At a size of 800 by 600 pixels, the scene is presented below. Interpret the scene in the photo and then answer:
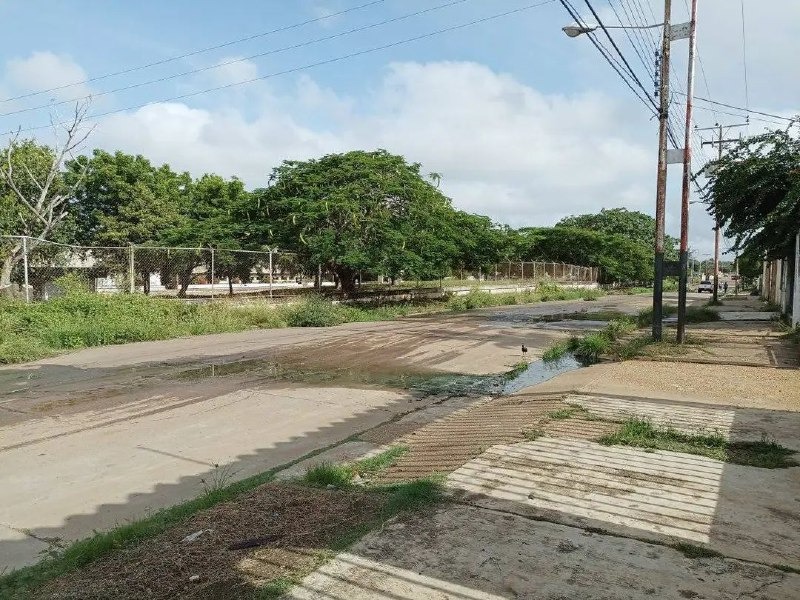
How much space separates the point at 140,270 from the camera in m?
18.5

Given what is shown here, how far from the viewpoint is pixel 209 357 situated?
12.3m

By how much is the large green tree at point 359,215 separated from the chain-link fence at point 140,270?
1.75 metres

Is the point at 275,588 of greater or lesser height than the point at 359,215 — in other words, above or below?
below

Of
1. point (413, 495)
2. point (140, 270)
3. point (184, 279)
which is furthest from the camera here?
point (184, 279)

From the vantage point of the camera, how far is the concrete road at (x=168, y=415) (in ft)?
15.3

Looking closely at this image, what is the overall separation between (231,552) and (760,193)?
17.7 m

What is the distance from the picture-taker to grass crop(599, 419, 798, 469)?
513 centimetres

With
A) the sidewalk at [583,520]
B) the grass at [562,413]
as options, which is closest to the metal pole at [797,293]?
the sidewalk at [583,520]

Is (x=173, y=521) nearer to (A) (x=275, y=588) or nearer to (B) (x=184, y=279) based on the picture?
(A) (x=275, y=588)

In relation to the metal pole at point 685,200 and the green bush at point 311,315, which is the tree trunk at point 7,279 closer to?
the green bush at point 311,315

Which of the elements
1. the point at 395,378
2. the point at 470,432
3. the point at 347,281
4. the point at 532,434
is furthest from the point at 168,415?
the point at 347,281

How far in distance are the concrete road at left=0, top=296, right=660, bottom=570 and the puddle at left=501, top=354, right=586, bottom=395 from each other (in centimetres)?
67

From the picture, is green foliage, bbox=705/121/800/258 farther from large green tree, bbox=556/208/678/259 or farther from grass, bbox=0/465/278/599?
large green tree, bbox=556/208/678/259

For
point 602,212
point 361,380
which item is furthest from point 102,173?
point 602,212
